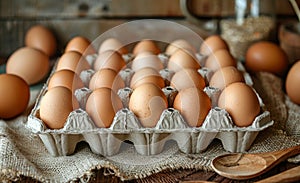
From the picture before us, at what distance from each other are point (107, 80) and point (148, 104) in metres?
0.13

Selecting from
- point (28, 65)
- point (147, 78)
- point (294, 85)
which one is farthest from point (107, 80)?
point (294, 85)

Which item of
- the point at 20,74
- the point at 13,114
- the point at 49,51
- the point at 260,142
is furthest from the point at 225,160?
the point at 49,51

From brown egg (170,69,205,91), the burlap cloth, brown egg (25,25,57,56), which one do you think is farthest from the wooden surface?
brown egg (25,25,57,56)

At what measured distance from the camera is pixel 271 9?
4.81 feet

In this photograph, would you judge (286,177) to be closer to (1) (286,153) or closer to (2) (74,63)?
(1) (286,153)

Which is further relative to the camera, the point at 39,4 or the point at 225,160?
the point at 39,4

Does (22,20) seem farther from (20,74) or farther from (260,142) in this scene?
(260,142)

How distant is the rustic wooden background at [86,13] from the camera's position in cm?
148

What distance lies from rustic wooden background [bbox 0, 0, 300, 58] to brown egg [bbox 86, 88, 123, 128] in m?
0.62

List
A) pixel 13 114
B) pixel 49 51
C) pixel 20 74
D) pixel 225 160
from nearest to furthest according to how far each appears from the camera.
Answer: pixel 225 160 → pixel 13 114 → pixel 20 74 → pixel 49 51

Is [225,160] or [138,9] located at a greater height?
[138,9]

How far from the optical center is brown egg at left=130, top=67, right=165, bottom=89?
0.97 meters

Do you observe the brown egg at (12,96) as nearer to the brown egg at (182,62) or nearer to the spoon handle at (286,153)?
the brown egg at (182,62)

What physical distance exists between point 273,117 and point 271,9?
1.66ft
